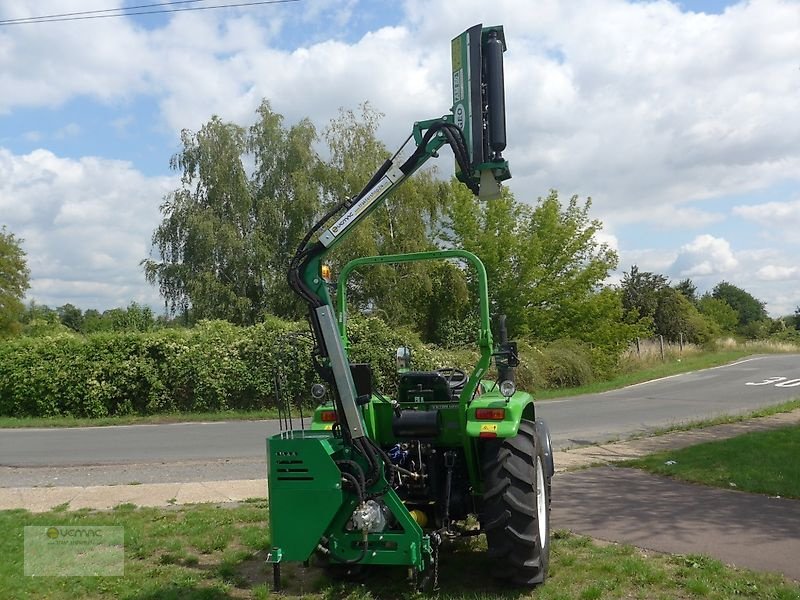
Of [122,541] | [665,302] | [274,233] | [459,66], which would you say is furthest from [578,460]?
[665,302]

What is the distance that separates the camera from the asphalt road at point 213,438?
37.0ft

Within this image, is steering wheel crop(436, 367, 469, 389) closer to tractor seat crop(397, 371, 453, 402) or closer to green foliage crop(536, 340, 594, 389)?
tractor seat crop(397, 371, 453, 402)

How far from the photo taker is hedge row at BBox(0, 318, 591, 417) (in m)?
20.3

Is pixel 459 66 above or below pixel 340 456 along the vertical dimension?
above

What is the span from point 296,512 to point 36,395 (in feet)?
59.9

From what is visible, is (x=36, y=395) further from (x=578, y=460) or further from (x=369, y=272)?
(x=578, y=460)

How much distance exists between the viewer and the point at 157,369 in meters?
20.6

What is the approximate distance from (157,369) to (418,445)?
16572 mm

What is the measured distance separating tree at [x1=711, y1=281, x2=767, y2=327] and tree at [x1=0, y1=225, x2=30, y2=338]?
87897 millimetres

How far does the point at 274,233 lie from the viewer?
3080cm

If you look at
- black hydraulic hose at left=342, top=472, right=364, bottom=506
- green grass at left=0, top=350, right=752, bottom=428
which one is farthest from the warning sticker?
green grass at left=0, top=350, right=752, bottom=428

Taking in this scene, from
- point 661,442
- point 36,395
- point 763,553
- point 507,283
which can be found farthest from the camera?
point 507,283

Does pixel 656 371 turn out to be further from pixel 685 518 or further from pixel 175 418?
pixel 685 518

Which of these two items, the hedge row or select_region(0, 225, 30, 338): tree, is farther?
select_region(0, 225, 30, 338): tree
